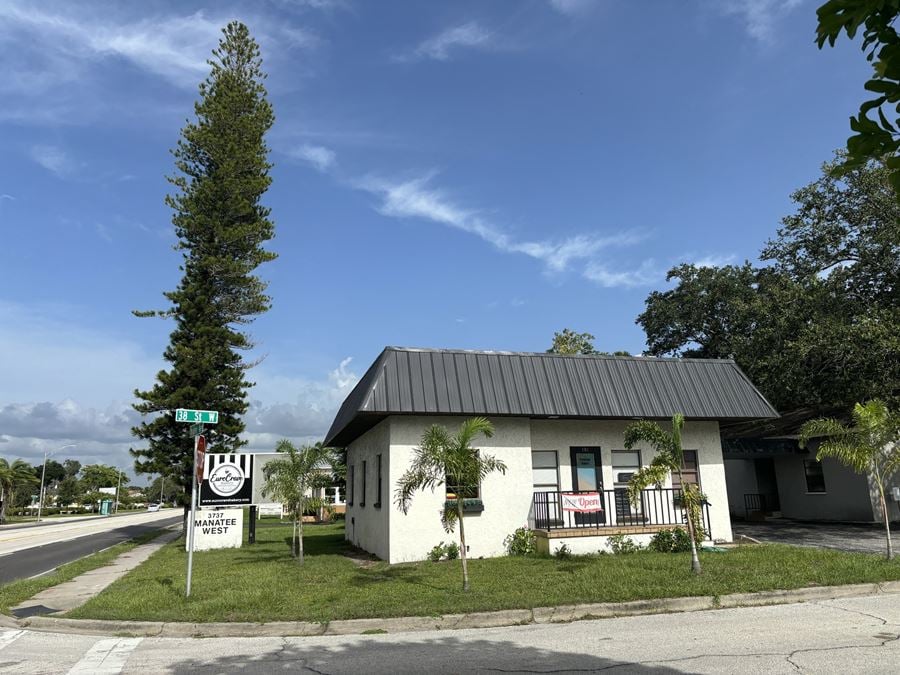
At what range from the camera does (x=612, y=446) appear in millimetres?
17922

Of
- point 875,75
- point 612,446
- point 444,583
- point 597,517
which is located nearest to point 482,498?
point 597,517

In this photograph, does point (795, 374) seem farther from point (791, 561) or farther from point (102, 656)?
point (102, 656)

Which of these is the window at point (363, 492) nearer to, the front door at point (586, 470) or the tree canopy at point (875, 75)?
the front door at point (586, 470)

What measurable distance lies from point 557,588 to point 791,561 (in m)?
5.70

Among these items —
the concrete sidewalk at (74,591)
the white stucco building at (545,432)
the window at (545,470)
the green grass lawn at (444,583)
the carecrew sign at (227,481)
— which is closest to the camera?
the green grass lawn at (444,583)

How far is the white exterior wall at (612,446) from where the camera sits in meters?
17.7

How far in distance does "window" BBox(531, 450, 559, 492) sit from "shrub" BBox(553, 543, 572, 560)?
212cm

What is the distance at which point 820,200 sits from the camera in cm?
2828

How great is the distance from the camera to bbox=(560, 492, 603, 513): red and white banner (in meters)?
16.2

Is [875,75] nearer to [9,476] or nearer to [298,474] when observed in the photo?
[298,474]

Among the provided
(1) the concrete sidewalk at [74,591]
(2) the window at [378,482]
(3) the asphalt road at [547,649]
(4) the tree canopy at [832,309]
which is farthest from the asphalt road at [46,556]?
(4) the tree canopy at [832,309]

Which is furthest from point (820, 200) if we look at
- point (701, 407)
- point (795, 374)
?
point (701, 407)

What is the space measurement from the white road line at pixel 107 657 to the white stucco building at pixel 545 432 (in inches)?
285

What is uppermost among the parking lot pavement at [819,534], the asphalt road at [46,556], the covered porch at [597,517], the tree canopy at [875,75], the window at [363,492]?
the tree canopy at [875,75]
